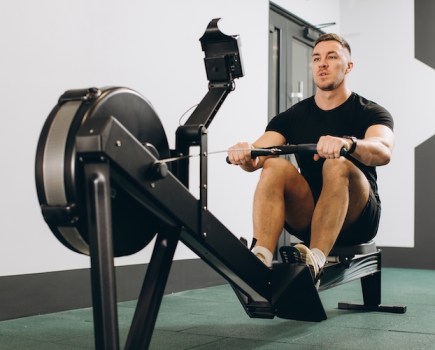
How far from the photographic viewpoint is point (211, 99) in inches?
76.7

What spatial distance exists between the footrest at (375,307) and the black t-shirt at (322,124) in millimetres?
619

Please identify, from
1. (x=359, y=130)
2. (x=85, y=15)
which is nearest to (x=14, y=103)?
(x=85, y=15)

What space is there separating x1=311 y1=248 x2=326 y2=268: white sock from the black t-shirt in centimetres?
Answer: 41

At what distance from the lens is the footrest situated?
9.65ft

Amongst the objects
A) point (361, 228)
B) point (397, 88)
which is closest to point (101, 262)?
point (361, 228)

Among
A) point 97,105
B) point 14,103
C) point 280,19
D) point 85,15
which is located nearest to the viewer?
point 97,105

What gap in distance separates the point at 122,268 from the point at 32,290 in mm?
601

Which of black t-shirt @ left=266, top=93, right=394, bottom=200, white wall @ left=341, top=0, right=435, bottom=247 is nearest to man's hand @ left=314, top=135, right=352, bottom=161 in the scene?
black t-shirt @ left=266, top=93, right=394, bottom=200

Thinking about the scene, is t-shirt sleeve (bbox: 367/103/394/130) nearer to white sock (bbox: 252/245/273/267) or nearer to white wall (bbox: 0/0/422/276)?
white sock (bbox: 252/245/273/267)

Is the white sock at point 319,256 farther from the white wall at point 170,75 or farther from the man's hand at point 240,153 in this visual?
the white wall at point 170,75

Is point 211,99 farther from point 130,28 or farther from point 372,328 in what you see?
point 130,28

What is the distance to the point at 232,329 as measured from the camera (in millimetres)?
2498

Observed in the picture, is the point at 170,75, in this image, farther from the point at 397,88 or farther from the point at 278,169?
the point at 397,88

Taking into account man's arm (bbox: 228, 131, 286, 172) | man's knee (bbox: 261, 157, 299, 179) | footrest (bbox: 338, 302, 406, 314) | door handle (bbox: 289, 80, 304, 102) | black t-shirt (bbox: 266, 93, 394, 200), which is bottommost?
footrest (bbox: 338, 302, 406, 314)
